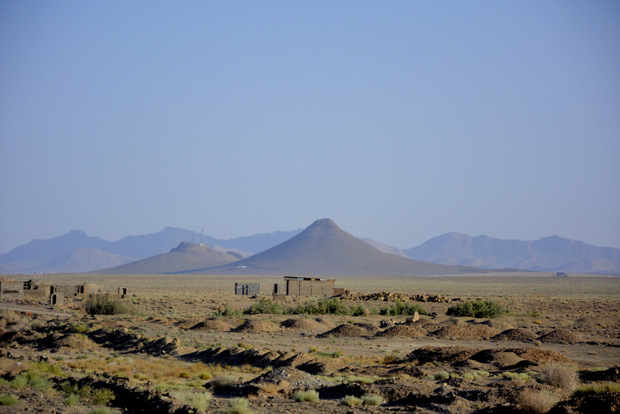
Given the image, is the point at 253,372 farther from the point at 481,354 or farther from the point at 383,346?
the point at 383,346

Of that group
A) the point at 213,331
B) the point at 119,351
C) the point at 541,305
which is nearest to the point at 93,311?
the point at 213,331

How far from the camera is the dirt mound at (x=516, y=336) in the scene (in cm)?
3425

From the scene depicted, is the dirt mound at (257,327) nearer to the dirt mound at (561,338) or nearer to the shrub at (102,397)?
the dirt mound at (561,338)

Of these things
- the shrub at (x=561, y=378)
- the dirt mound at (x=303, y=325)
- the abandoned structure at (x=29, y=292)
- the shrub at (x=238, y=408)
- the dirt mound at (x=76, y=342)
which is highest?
the abandoned structure at (x=29, y=292)

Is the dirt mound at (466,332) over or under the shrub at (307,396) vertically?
over

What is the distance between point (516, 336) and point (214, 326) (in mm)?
16117

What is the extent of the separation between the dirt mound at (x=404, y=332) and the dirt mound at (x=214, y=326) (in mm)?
8552

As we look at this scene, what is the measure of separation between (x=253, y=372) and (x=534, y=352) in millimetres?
10019

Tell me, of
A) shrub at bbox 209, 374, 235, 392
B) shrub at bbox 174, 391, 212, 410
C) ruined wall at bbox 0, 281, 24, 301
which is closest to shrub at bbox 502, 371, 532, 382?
shrub at bbox 209, 374, 235, 392

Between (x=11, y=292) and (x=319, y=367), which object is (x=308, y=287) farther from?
(x=319, y=367)

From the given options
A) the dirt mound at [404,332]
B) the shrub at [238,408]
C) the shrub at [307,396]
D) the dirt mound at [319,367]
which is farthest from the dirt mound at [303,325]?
the shrub at [238,408]

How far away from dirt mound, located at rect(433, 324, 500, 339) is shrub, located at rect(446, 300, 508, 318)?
11.2 meters

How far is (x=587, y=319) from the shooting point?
147ft

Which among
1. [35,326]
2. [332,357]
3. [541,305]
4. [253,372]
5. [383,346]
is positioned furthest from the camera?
[541,305]
